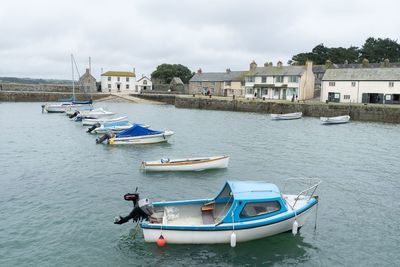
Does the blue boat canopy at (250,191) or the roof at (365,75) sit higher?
the roof at (365,75)

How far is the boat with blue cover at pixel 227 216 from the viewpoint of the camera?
15.1 metres

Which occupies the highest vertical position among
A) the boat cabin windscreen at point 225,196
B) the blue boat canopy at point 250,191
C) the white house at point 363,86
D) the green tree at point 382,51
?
the green tree at point 382,51

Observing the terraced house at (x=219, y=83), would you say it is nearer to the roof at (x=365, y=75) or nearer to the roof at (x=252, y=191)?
the roof at (x=365, y=75)

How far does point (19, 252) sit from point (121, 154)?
18.4 metres

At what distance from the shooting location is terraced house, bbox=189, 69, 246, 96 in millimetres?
96188

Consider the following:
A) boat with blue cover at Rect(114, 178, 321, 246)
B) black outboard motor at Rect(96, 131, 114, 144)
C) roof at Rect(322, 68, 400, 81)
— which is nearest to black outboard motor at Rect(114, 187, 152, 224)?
boat with blue cover at Rect(114, 178, 321, 246)

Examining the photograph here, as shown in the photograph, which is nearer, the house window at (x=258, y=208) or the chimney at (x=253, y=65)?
the house window at (x=258, y=208)

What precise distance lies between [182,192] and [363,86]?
5956cm

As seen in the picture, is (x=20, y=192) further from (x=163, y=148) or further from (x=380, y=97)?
(x=380, y=97)

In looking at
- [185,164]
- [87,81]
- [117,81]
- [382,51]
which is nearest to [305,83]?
[382,51]

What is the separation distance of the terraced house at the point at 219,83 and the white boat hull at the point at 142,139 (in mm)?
59676

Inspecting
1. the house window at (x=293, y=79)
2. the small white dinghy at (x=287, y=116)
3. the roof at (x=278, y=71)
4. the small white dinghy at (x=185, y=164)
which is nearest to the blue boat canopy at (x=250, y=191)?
the small white dinghy at (x=185, y=164)

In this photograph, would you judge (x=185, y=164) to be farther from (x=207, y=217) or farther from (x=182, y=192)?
(x=207, y=217)

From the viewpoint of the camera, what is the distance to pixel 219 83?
327ft
